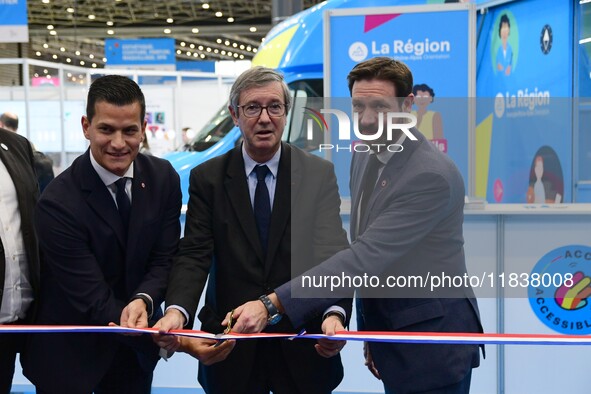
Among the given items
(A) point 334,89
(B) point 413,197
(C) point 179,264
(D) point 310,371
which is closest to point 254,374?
(D) point 310,371

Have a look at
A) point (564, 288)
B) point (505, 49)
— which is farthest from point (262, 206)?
point (505, 49)

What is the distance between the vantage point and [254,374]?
2.67m

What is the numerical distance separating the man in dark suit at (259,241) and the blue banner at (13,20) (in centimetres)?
1015

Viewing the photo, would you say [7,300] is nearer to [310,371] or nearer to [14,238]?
[14,238]

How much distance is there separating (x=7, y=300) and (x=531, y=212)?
2509 millimetres

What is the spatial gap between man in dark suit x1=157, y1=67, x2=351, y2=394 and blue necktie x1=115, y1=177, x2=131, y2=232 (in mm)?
196

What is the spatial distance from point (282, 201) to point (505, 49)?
492 centimetres

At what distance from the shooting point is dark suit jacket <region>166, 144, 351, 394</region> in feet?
8.46

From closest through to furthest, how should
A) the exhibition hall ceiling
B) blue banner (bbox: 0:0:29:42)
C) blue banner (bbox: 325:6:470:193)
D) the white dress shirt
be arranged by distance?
the white dress shirt → blue banner (bbox: 325:6:470:193) → blue banner (bbox: 0:0:29:42) → the exhibition hall ceiling

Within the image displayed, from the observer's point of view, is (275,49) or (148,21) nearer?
(275,49)

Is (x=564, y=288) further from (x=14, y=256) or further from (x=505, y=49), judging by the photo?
(x=505, y=49)

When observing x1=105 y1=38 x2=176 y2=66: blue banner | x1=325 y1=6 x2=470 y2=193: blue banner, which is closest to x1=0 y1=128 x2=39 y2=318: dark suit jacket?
x1=325 y1=6 x2=470 y2=193: blue banner

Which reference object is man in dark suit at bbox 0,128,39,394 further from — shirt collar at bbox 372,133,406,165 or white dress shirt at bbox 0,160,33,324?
shirt collar at bbox 372,133,406,165

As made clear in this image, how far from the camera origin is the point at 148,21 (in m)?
37.4
